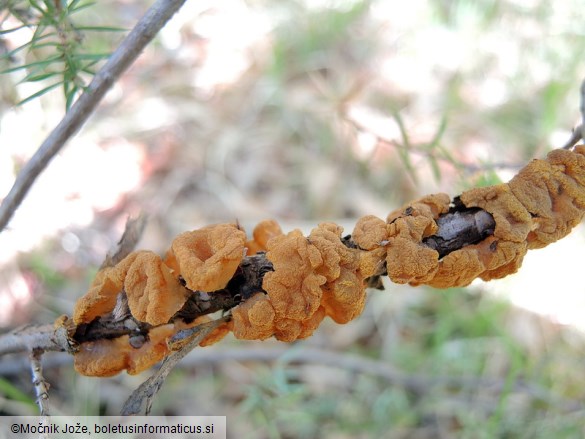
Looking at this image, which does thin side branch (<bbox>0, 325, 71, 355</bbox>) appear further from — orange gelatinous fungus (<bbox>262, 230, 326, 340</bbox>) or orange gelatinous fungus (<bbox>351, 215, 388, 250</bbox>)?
orange gelatinous fungus (<bbox>351, 215, 388, 250</bbox>)

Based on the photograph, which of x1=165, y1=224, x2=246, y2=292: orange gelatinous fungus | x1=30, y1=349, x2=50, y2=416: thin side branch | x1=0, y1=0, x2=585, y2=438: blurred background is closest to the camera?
x1=165, y1=224, x2=246, y2=292: orange gelatinous fungus

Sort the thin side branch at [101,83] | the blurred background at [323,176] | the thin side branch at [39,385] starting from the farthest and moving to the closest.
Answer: the blurred background at [323,176], the thin side branch at [101,83], the thin side branch at [39,385]

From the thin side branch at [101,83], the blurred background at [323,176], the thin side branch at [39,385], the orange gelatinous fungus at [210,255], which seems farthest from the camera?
the blurred background at [323,176]

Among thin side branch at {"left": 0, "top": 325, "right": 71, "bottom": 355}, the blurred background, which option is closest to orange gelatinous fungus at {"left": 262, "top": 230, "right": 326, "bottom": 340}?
thin side branch at {"left": 0, "top": 325, "right": 71, "bottom": 355}

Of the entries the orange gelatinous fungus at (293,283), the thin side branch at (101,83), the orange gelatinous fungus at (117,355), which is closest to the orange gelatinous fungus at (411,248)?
the orange gelatinous fungus at (293,283)

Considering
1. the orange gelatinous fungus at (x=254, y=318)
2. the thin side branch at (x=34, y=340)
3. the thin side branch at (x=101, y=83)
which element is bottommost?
the thin side branch at (x=34, y=340)

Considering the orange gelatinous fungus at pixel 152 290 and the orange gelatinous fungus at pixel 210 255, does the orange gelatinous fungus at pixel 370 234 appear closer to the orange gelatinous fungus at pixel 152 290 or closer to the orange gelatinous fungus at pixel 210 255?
the orange gelatinous fungus at pixel 210 255

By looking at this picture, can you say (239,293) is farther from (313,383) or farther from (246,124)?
(246,124)
